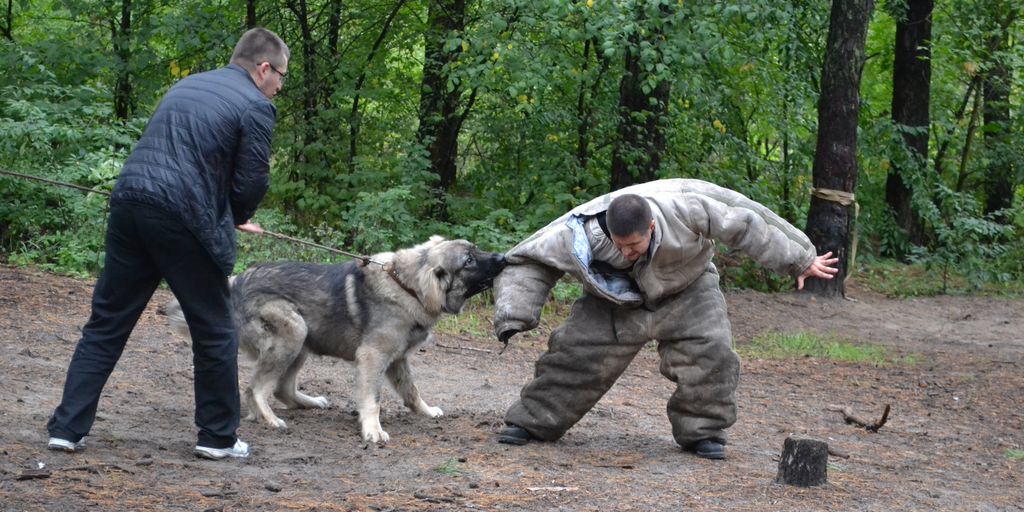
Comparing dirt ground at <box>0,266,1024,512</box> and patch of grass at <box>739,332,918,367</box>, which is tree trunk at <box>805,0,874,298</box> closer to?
patch of grass at <box>739,332,918,367</box>

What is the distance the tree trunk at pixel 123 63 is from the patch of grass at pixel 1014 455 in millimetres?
13100

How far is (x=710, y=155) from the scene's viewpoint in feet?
53.1

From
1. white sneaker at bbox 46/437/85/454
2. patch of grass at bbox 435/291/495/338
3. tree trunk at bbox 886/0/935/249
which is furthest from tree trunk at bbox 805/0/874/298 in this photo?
white sneaker at bbox 46/437/85/454

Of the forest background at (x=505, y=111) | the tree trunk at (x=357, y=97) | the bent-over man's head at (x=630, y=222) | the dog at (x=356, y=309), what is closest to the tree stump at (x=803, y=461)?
the bent-over man's head at (x=630, y=222)

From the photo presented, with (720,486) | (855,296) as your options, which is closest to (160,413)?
(720,486)

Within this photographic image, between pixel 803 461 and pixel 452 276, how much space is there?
2359mm

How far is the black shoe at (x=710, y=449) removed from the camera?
603cm

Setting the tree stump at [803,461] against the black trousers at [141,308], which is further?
the tree stump at [803,461]

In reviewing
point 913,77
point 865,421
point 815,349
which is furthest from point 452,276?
point 913,77

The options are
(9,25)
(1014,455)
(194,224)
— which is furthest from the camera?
(9,25)

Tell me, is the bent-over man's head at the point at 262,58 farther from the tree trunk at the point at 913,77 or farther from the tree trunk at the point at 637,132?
the tree trunk at the point at 913,77

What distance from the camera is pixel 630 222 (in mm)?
5473

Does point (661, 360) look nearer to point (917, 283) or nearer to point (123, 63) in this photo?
point (123, 63)

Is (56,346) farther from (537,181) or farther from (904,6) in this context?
(904,6)
